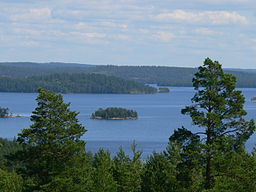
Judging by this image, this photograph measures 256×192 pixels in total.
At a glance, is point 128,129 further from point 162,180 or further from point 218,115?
point 218,115

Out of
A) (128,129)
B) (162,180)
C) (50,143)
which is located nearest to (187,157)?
(50,143)

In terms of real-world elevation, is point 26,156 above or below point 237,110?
below

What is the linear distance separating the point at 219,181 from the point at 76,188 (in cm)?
543

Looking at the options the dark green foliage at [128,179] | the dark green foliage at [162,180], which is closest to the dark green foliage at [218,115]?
the dark green foliage at [162,180]

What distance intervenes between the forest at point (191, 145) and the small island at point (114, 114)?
136m

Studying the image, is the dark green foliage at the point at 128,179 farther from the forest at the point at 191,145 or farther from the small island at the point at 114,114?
the small island at the point at 114,114

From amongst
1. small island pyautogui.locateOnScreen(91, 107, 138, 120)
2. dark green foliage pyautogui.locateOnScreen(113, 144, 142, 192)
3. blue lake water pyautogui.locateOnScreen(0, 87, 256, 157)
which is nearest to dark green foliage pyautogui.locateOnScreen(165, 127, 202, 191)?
dark green foliage pyautogui.locateOnScreen(113, 144, 142, 192)

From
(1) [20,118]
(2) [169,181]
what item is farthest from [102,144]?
(2) [169,181]

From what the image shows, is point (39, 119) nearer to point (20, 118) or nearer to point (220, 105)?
point (220, 105)

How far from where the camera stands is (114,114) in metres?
164

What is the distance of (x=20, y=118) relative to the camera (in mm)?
157375

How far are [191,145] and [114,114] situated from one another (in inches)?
5701

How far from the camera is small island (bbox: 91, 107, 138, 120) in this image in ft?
530

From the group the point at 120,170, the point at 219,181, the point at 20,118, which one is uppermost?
the point at 219,181
